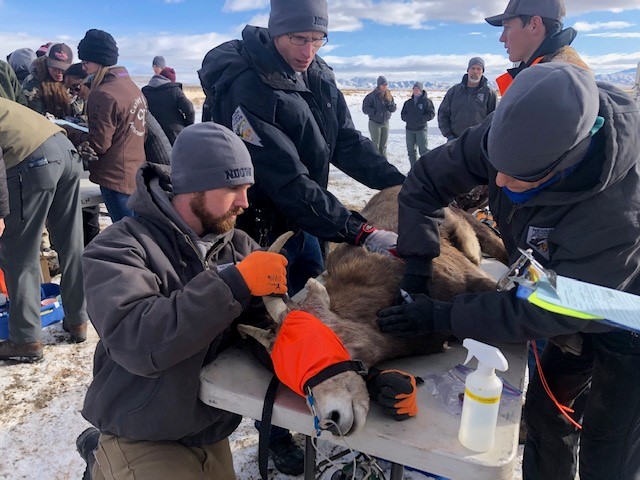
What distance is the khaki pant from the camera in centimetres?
195

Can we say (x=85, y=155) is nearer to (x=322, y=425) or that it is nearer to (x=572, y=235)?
(x=322, y=425)

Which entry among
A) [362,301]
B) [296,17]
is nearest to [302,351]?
[362,301]

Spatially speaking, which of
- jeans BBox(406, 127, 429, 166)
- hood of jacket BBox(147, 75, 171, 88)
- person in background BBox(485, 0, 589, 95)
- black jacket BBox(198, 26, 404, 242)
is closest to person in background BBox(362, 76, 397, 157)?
jeans BBox(406, 127, 429, 166)

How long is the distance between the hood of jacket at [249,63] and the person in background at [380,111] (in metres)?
10.3

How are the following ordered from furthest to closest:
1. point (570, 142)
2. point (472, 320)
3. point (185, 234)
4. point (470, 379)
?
1. point (185, 234)
2. point (472, 320)
3. point (570, 142)
4. point (470, 379)

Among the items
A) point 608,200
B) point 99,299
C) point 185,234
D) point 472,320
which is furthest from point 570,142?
point 99,299

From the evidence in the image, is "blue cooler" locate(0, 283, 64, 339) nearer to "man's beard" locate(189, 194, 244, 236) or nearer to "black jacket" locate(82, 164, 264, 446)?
"black jacket" locate(82, 164, 264, 446)

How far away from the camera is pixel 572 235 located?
71.9 inches

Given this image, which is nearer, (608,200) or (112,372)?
(608,200)

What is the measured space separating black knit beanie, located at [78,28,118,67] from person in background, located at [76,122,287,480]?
10.1 feet

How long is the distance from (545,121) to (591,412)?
1385mm

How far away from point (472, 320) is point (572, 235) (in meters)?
0.49

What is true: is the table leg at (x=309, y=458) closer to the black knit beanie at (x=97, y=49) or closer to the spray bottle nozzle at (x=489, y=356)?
the spray bottle nozzle at (x=489, y=356)

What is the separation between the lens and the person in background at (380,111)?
13047 mm
